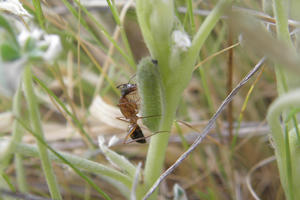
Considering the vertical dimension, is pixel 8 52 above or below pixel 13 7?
below

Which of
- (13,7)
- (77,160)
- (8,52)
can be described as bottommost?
(77,160)

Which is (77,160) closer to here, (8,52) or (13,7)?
(8,52)

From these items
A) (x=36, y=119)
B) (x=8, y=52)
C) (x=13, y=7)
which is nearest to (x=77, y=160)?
(x=36, y=119)

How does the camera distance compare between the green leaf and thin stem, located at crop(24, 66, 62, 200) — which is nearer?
the green leaf

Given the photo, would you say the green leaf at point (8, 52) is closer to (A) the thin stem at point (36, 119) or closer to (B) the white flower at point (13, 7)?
(A) the thin stem at point (36, 119)

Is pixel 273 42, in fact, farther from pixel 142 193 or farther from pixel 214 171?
pixel 214 171

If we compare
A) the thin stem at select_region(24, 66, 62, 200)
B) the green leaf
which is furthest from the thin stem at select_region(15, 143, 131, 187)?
the green leaf

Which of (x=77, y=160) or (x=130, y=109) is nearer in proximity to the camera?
(x=77, y=160)

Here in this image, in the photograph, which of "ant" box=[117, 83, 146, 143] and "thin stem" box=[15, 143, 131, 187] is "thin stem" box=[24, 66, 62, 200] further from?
"ant" box=[117, 83, 146, 143]

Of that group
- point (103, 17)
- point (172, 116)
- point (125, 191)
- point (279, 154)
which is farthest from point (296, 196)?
point (103, 17)

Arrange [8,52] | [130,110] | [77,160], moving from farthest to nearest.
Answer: [130,110], [77,160], [8,52]

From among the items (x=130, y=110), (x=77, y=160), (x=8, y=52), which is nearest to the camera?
(x=8, y=52)
